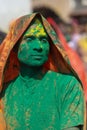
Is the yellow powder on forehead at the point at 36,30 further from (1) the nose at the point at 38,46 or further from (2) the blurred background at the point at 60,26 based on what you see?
(2) the blurred background at the point at 60,26

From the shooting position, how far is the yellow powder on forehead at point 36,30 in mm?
5664

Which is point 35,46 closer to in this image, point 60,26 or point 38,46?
point 38,46

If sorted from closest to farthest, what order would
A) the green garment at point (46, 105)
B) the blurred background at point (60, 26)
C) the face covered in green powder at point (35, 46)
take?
the green garment at point (46, 105) < the face covered in green powder at point (35, 46) < the blurred background at point (60, 26)

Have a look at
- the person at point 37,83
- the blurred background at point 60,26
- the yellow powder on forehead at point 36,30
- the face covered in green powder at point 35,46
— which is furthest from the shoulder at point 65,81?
the blurred background at point 60,26

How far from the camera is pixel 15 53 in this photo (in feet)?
19.2

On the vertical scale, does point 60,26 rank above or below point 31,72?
above

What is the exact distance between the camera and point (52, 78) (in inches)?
225

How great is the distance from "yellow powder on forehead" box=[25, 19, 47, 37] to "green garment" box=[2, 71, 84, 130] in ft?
1.20

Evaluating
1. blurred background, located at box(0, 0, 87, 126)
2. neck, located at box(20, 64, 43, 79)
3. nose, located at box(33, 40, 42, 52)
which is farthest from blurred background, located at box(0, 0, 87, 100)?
nose, located at box(33, 40, 42, 52)

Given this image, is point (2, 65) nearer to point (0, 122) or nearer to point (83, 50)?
point (0, 122)

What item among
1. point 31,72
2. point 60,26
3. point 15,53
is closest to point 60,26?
point 60,26

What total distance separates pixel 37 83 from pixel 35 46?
29 cm

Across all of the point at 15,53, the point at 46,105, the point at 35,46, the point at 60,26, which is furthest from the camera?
the point at 60,26

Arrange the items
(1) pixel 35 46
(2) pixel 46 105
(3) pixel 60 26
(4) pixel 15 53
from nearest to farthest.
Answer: (2) pixel 46 105 < (1) pixel 35 46 < (4) pixel 15 53 < (3) pixel 60 26
